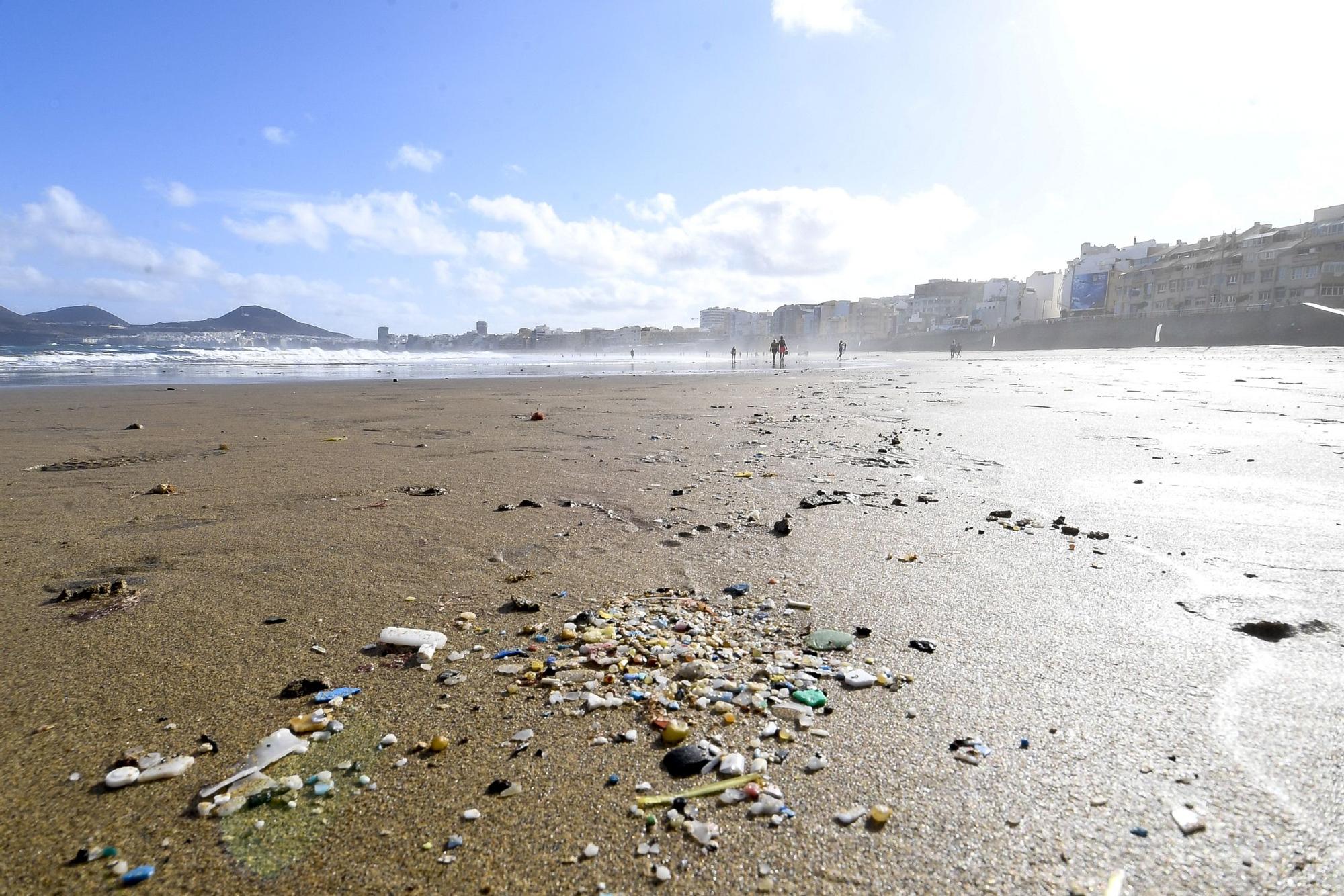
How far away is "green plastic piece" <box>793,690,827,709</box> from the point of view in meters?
1.84

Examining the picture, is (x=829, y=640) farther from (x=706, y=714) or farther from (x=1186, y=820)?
(x=1186, y=820)

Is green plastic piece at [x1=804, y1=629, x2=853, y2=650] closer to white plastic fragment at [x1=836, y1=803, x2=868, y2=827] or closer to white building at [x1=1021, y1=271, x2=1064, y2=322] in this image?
white plastic fragment at [x1=836, y1=803, x2=868, y2=827]

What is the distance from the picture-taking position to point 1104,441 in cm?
631

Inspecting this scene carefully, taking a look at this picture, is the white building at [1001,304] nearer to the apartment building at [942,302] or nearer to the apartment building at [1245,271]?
the apartment building at [942,302]

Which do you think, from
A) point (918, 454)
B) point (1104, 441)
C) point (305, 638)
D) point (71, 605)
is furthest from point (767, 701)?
point (1104, 441)

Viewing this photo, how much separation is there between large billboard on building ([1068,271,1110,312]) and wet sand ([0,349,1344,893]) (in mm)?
101795

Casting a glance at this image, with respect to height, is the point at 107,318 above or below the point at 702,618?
above

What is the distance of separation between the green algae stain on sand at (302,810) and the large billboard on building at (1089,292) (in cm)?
10653

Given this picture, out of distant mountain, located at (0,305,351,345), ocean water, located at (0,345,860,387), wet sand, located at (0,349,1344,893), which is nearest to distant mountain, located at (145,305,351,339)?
distant mountain, located at (0,305,351,345)

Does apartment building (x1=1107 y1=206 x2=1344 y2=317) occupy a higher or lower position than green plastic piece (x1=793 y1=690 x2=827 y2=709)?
higher

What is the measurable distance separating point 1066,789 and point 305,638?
92.0 inches

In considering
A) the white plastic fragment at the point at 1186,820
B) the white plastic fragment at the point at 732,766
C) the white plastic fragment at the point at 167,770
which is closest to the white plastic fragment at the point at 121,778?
the white plastic fragment at the point at 167,770

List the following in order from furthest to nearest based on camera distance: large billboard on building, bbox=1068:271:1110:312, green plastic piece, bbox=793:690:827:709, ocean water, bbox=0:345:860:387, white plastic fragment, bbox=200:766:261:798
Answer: large billboard on building, bbox=1068:271:1110:312
ocean water, bbox=0:345:860:387
green plastic piece, bbox=793:690:827:709
white plastic fragment, bbox=200:766:261:798

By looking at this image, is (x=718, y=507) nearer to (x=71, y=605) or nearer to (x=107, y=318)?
(x=71, y=605)
